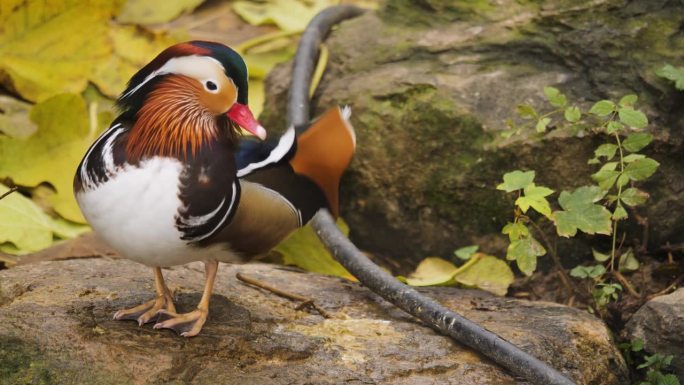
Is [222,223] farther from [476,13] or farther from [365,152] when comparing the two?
[476,13]

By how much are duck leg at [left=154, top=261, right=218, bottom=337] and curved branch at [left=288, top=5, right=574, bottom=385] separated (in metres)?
0.43

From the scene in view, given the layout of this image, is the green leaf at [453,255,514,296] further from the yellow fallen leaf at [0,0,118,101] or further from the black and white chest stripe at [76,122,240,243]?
the yellow fallen leaf at [0,0,118,101]

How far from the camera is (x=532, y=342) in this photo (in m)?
2.61

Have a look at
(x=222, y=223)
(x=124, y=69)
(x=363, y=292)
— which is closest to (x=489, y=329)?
(x=363, y=292)

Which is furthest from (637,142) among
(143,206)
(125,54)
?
(125,54)

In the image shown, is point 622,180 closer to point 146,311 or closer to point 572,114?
point 572,114

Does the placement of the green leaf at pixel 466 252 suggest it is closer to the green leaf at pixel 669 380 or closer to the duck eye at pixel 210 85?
the green leaf at pixel 669 380

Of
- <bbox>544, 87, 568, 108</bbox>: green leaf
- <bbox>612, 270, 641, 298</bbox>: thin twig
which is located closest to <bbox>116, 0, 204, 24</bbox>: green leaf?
<bbox>544, 87, 568, 108</bbox>: green leaf

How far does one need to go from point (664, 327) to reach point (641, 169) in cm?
46

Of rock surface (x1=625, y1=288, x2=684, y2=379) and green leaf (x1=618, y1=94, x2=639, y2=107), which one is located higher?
green leaf (x1=618, y1=94, x2=639, y2=107)

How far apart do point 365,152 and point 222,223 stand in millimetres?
1344

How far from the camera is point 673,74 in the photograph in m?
3.14

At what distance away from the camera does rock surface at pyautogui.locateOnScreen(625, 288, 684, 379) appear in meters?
2.75

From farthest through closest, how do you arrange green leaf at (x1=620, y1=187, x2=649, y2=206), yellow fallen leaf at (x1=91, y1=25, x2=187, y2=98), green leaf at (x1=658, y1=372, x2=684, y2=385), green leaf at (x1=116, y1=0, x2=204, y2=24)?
1. green leaf at (x1=116, y1=0, x2=204, y2=24)
2. yellow fallen leaf at (x1=91, y1=25, x2=187, y2=98)
3. green leaf at (x1=620, y1=187, x2=649, y2=206)
4. green leaf at (x1=658, y1=372, x2=684, y2=385)
